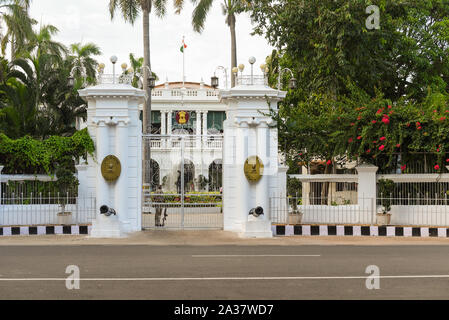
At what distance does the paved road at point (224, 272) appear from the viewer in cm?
642

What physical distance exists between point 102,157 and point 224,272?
734 cm

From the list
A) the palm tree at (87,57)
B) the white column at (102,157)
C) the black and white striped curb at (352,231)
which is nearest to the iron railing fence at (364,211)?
the black and white striped curb at (352,231)

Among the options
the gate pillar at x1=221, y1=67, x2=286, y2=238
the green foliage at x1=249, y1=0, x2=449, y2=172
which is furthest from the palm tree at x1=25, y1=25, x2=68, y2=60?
the gate pillar at x1=221, y1=67, x2=286, y2=238

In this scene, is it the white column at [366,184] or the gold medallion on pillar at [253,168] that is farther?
the white column at [366,184]

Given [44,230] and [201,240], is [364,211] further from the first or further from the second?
[44,230]

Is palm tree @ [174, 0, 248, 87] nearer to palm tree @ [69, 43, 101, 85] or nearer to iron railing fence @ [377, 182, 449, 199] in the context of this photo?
palm tree @ [69, 43, 101, 85]

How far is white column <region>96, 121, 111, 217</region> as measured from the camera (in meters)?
14.4

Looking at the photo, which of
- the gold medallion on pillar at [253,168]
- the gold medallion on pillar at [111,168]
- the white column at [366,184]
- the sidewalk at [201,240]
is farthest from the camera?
the white column at [366,184]

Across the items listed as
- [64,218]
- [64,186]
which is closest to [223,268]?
[64,218]

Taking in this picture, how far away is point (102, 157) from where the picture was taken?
14.4 m

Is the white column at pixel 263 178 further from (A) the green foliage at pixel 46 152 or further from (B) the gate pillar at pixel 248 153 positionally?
(A) the green foliage at pixel 46 152

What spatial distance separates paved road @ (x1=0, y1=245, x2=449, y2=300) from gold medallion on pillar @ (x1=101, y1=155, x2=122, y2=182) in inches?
120

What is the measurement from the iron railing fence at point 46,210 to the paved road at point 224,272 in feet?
11.6
